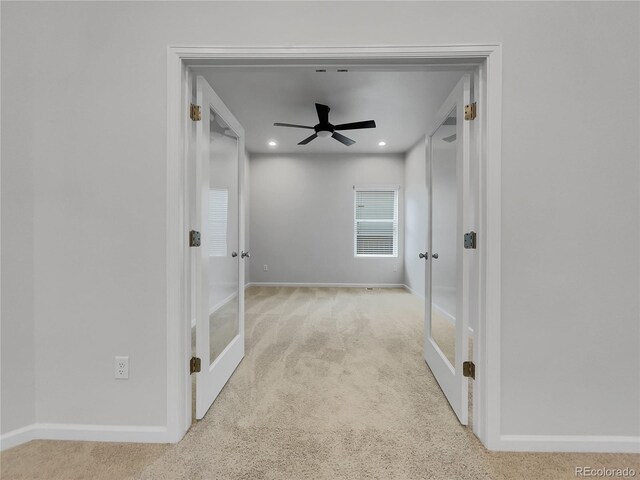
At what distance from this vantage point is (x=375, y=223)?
6531 millimetres

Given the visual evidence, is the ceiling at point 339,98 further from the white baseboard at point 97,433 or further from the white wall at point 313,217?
the white baseboard at point 97,433

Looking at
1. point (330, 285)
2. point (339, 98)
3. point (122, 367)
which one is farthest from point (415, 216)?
point (122, 367)

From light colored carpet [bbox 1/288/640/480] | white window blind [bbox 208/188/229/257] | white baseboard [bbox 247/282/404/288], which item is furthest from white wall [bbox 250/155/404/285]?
white window blind [bbox 208/188/229/257]

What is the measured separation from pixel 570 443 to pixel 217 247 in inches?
86.9

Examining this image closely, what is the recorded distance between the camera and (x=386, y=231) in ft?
21.5

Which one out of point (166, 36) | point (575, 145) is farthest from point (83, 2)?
point (575, 145)

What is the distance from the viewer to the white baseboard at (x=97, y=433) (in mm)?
1561

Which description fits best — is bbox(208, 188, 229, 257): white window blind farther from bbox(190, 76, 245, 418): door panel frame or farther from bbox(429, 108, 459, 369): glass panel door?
bbox(429, 108, 459, 369): glass panel door

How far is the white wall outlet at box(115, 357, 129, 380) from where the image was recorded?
5.14 ft

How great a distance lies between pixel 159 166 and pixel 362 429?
1.73 m

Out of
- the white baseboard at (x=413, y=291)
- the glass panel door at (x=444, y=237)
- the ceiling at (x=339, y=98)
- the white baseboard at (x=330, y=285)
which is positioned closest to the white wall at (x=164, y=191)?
the glass panel door at (x=444, y=237)

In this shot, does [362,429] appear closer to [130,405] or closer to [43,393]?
[130,405]

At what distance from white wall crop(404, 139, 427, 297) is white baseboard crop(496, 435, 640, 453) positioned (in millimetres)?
3645

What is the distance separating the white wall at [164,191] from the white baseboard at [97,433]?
0.04m
